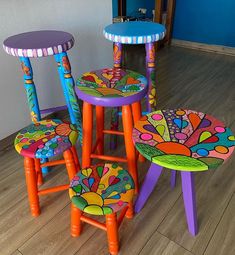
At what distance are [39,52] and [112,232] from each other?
82cm

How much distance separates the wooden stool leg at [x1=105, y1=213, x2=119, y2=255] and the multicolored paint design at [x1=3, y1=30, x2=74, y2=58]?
75 cm

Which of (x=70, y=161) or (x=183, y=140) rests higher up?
(x=183, y=140)

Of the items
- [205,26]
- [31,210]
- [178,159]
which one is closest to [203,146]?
[178,159]

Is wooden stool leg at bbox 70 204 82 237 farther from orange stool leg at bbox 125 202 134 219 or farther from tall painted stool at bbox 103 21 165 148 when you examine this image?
tall painted stool at bbox 103 21 165 148

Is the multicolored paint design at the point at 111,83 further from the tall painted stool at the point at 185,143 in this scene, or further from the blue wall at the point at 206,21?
the blue wall at the point at 206,21

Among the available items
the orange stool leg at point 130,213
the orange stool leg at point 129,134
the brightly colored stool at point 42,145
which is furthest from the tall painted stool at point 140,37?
the orange stool leg at point 130,213

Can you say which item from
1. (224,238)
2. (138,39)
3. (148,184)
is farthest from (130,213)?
(138,39)

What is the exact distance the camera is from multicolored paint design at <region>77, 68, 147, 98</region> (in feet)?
3.81

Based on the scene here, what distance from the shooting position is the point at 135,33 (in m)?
1.35

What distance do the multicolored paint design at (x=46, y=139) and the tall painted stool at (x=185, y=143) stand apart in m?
0.32

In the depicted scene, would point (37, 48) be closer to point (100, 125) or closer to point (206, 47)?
point (100, 125)

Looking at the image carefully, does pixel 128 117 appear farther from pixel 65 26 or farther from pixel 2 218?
pixel 65 26

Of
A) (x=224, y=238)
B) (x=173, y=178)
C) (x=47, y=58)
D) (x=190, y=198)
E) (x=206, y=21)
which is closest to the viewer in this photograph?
(x=190, y=198)

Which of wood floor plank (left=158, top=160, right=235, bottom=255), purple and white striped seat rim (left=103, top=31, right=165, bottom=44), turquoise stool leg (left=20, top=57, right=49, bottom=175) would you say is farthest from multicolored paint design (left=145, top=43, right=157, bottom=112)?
turquoise stool leg (left=20, top=57, right=49, bottom=175)
